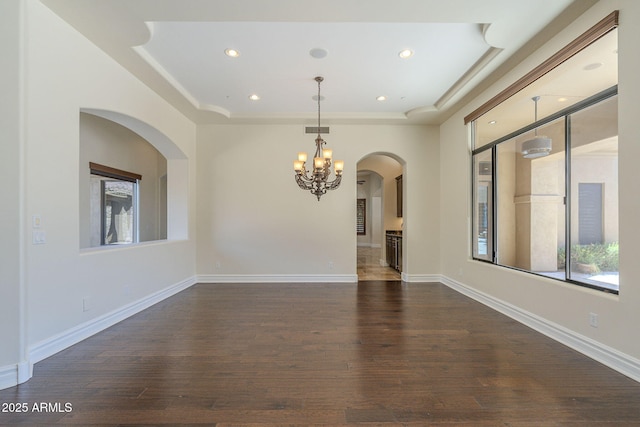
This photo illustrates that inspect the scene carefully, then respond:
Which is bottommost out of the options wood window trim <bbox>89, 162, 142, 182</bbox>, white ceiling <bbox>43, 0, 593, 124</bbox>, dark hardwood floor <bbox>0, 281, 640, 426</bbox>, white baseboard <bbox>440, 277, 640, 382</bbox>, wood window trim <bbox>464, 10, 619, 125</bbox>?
dark hardwood floor <bbox>0, 281, 640, 426</bbox>

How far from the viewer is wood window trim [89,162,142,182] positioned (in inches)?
193

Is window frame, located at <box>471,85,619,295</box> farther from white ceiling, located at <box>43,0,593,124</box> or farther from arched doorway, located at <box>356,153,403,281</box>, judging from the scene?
arched doorway, located at <box>356,153,403,281</box>

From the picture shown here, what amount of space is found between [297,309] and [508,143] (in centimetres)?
398

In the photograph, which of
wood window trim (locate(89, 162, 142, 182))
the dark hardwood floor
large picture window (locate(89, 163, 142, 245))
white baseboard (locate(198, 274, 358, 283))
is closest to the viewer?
the dark hardwood floor

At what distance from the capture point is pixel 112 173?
525 centimetres

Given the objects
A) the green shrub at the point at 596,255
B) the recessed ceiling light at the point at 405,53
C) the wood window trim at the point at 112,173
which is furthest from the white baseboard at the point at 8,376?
the green shrub at the point at 596,255

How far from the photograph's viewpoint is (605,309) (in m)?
2.38

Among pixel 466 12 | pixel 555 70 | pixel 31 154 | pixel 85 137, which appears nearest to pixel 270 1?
pixel 466 12

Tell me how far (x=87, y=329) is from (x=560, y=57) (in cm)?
579

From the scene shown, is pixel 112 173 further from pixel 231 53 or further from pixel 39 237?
pixel 231 53

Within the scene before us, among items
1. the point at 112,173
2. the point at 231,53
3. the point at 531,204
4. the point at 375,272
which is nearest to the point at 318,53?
the point at 231,53

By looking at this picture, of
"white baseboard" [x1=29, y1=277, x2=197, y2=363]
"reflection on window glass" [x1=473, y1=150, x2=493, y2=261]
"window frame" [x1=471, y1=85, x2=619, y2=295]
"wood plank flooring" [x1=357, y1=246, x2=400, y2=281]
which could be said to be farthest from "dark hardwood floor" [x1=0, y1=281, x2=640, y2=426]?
"wood plank flooring" [x1=357, y1=246, x2=400, y2=281]

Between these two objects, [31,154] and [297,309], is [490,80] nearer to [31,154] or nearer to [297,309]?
[297,309]

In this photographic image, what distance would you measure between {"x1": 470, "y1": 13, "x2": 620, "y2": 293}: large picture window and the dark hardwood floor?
0.99m
